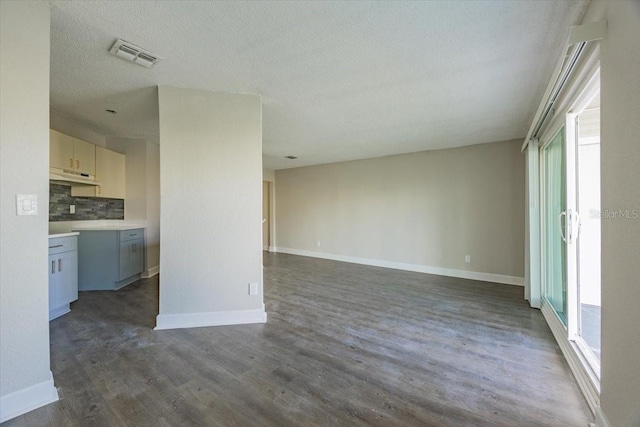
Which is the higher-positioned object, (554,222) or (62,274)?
(554,222)

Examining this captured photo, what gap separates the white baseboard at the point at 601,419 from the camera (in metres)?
1.28

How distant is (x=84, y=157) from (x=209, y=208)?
2.48 metres

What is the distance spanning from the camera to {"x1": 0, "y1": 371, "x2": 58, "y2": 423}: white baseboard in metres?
1.39

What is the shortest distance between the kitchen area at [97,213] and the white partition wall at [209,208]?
152cm

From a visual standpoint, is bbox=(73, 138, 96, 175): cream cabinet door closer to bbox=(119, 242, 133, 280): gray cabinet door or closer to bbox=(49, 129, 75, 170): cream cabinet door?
bbox=(49, 129, 75, 170): cream cabinet door

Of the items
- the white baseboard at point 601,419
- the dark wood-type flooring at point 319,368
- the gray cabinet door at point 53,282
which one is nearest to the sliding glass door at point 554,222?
the dark wood-type flooring at point 319,368

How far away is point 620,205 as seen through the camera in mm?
1146

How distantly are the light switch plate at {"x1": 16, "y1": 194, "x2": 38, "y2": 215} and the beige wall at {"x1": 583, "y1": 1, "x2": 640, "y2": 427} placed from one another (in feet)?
9.92

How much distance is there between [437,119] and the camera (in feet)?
10.8

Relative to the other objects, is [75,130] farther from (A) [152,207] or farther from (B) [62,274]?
(B) [62,274]

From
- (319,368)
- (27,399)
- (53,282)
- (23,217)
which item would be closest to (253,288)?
(319,368)

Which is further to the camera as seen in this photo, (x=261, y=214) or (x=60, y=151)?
(x=60, y=151)

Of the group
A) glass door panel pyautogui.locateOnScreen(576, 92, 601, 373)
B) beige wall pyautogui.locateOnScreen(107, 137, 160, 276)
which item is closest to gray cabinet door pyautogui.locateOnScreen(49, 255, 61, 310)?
beige wall pyautogui.locateOnScreen(107, 137, 160, 276)

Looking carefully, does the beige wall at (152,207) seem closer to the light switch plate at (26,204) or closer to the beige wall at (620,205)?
the light switch plate at (26,204)
